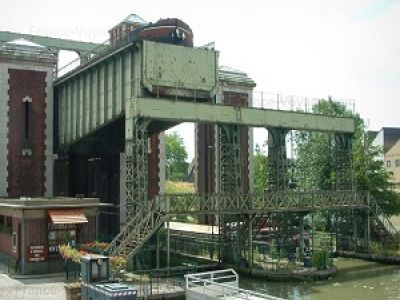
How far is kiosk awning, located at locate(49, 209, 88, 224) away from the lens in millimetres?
27078

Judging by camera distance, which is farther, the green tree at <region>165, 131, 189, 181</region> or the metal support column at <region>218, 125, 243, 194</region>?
the green tree at <region>165, 131, 189, 181</region>

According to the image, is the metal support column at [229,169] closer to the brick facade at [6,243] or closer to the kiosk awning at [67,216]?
the kiosk awning at [67,216]

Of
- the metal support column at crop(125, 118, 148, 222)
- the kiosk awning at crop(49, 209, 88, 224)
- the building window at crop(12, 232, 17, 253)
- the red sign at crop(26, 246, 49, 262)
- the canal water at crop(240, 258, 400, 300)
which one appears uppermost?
the metal support column at crop(125, 118, 148, 222)

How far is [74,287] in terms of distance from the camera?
1972 centimetres

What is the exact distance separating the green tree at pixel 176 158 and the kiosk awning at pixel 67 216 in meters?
94.5

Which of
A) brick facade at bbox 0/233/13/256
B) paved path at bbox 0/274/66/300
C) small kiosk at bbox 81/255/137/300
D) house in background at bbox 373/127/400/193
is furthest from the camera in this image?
house in background at bbox 373/127/400/193

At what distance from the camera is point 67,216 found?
27.7 metres

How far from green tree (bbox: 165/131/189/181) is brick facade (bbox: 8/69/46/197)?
8381 cm

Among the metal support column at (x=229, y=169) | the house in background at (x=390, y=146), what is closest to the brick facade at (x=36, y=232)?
the metal support column at (x=229, y=169)

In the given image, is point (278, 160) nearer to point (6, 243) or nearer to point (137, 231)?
point (137, 231)

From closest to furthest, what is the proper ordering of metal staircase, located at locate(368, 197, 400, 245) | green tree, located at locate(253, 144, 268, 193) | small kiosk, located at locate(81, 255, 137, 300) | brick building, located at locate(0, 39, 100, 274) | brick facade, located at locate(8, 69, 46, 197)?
small kiosk, located at locate(81, 255, 137, 300) < metal staircase, located at locate(368, 197, 400, 245) < brick building, located at locate(0, 39, 100, 274) < brick facade, located at locate(8, 69, 46, 197) < green tree, located at locate(253, 144, 268, 193)

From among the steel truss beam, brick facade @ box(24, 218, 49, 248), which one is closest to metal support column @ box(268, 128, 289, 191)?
the steel truss beam

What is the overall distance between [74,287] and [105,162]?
73.8ft

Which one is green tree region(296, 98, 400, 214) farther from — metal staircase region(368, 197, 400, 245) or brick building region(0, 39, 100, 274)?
brick building region(0, 39, 100, 274)
